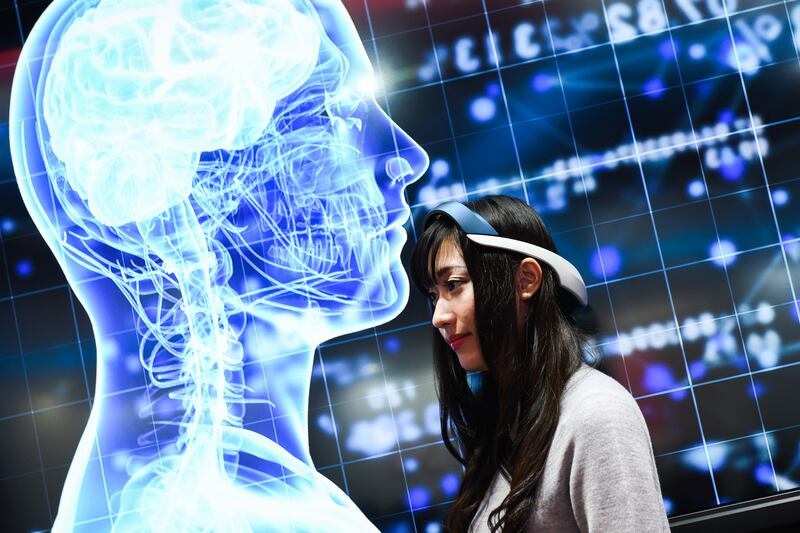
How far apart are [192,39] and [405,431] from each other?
1636mm

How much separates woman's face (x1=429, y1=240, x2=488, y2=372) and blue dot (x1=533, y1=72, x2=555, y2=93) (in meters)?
1.45

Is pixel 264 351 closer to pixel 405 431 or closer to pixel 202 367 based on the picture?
pixel 202 367

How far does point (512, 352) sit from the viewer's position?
1.37 meters

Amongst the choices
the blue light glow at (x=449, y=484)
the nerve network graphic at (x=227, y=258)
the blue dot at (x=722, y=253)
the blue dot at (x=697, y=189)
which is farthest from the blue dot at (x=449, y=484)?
the blue dot at (x=697, y=189)

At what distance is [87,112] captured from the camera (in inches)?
98.9

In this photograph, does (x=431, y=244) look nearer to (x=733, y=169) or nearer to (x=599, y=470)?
(x=599, y=470)

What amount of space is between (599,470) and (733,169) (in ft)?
6.39

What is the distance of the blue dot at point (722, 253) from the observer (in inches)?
105

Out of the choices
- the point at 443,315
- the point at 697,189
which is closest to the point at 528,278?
the point at 443,315

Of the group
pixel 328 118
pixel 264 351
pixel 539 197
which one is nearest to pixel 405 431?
pixel 264 351

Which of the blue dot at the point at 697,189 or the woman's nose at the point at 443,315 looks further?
the blue dot at the point at 697,189

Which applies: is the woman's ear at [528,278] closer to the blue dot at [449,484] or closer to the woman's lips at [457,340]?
the woman's lips at [457,340]

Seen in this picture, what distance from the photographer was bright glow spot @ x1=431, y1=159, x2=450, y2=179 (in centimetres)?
267

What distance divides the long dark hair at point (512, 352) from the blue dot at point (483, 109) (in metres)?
1.31
